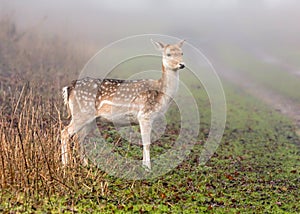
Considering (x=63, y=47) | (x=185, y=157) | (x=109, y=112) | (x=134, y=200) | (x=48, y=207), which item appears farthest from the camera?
(x=63, y=47)

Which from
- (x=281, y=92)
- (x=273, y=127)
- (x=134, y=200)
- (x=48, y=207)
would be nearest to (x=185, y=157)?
(x=134, y=200)

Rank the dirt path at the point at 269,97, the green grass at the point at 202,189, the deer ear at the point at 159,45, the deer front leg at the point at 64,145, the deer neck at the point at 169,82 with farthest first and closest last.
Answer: the dirt path at the point at 269,97 → the deer neck at the point at 169,82 → the deer ear at the point at 159,45 → the deer front leg at the point at 64,145 → the green grass at the point at 202,189

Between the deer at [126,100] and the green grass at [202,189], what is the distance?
47.0 inches

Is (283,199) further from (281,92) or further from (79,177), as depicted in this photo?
(281,92)

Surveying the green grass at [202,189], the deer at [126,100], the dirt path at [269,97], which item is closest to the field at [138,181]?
the green grass at [202,189]

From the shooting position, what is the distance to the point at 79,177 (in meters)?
8.16

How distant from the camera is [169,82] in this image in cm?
998

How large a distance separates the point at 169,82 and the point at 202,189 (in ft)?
7.22

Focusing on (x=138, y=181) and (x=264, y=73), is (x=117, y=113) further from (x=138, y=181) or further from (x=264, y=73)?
(x=264, y=73)

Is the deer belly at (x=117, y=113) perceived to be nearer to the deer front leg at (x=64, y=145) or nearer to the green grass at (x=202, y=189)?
the deer front leg at (x=64, y=145)

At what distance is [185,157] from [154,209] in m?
4.27

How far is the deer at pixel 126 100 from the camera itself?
9883 mm

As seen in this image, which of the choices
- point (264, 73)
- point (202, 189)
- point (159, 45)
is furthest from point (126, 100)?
point (264, 73)

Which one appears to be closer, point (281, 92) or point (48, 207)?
point (48, 207)
